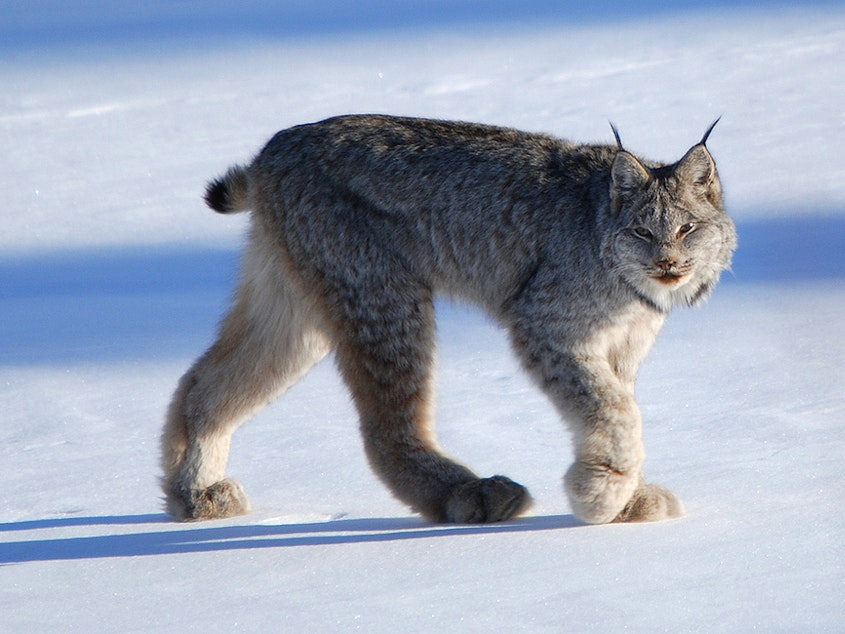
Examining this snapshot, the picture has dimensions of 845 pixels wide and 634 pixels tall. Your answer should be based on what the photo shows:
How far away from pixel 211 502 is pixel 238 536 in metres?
0.39

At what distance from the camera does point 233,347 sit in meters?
4.74

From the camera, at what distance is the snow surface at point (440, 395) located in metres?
3.35

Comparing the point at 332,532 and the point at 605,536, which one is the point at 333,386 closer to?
the point at 332,532

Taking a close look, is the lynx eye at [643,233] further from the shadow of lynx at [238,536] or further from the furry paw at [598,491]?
the shadow of lynx at [238,536]

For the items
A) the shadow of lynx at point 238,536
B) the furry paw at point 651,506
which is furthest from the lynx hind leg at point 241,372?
the furry paw at point 651,506

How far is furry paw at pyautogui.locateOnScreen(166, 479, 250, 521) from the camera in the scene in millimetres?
4367

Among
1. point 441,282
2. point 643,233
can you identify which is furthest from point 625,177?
point 441,282

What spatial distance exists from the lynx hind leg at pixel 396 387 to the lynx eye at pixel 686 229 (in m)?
0.81

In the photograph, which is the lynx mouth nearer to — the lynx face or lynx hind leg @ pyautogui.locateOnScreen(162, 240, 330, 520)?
the lynx face

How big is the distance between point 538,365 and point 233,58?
25.2 feet

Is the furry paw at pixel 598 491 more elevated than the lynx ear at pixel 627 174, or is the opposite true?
the lynx ear at pixel 627 174

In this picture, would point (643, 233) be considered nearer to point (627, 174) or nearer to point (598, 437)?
point (627, 174)

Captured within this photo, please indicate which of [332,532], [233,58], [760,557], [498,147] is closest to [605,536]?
[760,557]

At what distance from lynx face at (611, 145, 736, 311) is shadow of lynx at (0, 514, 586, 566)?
72cm
